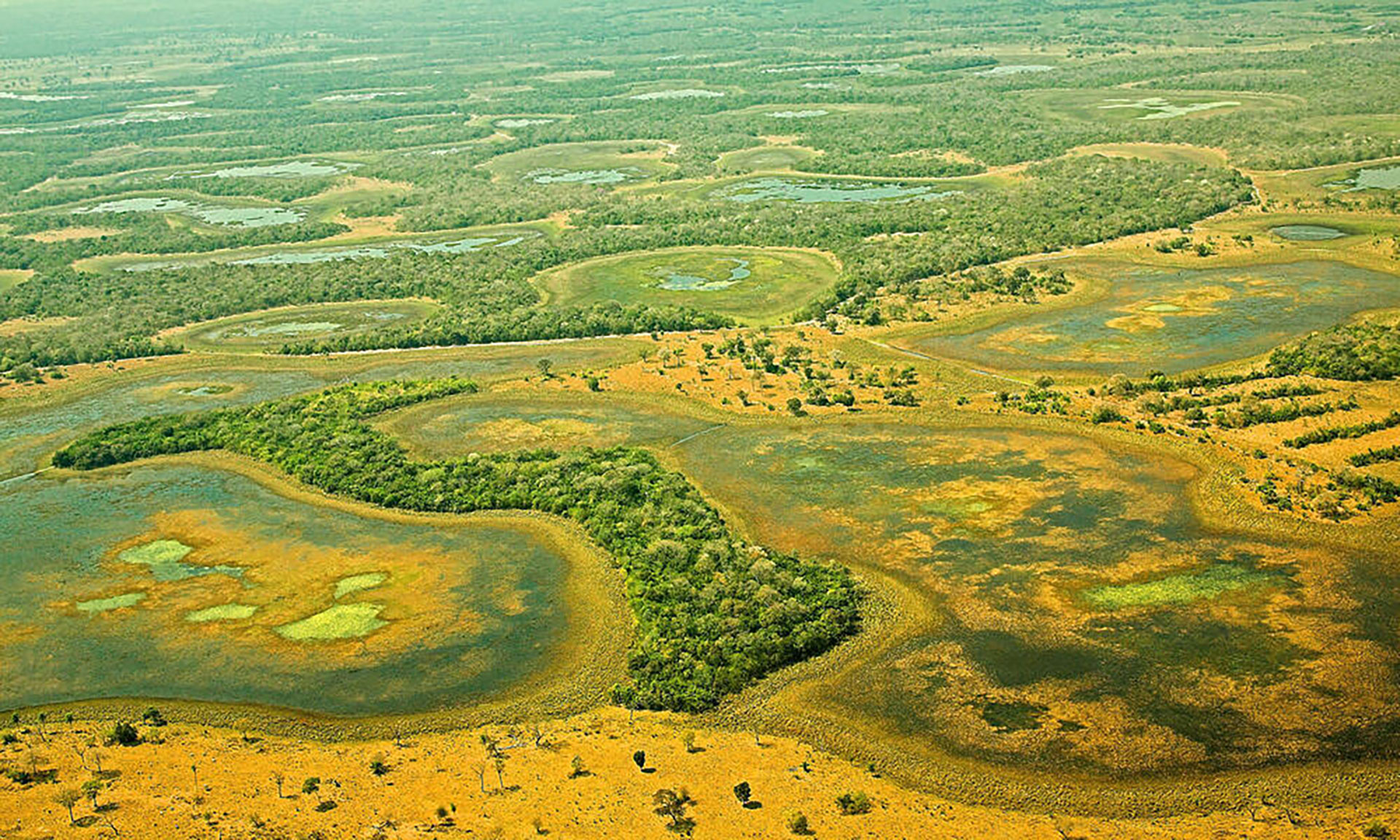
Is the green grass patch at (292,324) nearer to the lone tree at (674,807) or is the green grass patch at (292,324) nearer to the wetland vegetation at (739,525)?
the wetland vegetation at (739,525)

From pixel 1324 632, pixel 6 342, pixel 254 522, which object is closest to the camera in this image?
pixel 1324 632

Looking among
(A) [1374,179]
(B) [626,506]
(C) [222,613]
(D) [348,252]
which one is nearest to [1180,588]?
(B) [626,506]

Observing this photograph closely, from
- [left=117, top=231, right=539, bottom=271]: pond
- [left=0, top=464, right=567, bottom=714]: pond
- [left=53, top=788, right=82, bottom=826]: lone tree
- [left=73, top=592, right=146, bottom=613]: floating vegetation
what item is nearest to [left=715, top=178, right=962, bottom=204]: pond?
[left=117, top=231, right=539, bottom=271]: pond

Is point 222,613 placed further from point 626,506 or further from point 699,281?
point 699,281

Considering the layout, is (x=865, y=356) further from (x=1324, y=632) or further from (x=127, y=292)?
(x=127, y=292)

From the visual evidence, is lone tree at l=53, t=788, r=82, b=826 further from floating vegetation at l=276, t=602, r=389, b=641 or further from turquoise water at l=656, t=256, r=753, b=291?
turquoise water at l=656, t=256, r=753, b=291

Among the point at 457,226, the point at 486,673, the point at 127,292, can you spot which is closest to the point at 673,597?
the point at 486,673
